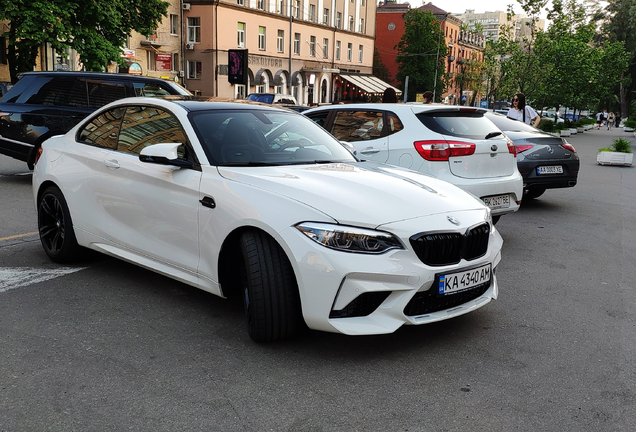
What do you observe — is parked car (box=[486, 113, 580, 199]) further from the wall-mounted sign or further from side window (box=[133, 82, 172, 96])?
the wall-mounted sign

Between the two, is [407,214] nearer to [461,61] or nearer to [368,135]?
[368,135]

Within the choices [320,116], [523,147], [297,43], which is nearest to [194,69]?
[297,43]

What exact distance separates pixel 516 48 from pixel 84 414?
3508cm

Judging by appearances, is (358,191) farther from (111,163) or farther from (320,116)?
(320,116)

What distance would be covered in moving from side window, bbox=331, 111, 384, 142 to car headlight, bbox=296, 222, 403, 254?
3894mm

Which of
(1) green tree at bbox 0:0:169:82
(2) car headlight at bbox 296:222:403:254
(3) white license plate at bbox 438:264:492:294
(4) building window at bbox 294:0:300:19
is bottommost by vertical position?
(3) white license plate at bbox 438:264:492:294

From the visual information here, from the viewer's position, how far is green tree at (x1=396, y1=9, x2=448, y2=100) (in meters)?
81.0

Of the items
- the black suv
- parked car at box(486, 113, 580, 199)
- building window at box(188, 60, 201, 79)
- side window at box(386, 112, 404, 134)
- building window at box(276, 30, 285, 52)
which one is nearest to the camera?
side window at box(386, 112, 404, 134)

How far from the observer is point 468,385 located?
11.6 ft

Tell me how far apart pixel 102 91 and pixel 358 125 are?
201 inches

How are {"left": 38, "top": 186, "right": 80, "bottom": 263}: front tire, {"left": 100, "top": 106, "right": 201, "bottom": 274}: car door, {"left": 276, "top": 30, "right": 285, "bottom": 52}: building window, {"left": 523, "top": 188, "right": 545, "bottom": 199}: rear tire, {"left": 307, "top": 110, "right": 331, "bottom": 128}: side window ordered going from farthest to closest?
{"left": 276, "top": 30, "right": 285, "bottom": 52}: building window
{"left": 523, "top": 188, "right": 545, "bottom": 199}: rear tire
{"left": 307, "top": 110, "right": 331, "bottom": 128}: side window
{"left": 38, "top": 186, "right": 80, "bottom": 263}: front tire
{"left": 100, "top": 106, "right": 201, "bottom": 274}: car door

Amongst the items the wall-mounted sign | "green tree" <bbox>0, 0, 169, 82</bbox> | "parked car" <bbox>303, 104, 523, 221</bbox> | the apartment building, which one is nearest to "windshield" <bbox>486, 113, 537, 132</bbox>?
"parked car" <bbox>303, 104, 523, 221</bbox>

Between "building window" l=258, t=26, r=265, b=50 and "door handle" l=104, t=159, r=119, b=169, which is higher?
"building window" l=258, t=26, r=265, b=50

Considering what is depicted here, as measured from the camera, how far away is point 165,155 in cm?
438
